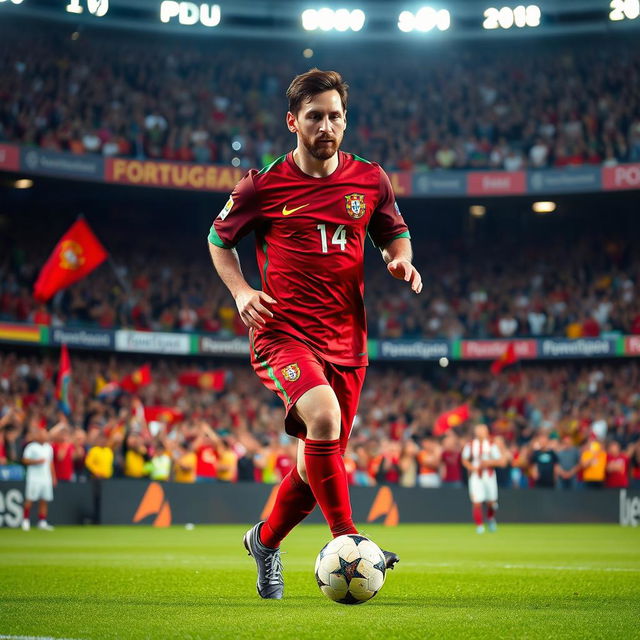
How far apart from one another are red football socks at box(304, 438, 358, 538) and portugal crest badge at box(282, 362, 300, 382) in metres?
0.32

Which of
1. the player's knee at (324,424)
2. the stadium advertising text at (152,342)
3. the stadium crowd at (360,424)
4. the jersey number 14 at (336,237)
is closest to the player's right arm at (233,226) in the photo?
the jersey number 14 at (336,237)

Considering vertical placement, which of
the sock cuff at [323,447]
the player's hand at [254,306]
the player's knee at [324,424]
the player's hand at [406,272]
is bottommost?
the sock cuff at [323,447]

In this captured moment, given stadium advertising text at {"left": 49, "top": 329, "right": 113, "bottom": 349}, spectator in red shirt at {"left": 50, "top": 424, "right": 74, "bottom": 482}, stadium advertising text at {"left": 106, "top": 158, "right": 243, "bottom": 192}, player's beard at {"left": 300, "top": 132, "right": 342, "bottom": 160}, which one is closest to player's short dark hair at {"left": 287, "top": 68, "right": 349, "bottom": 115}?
player's beard at {"left": 300, "top": 132, "right": 342, "bottom": 160}

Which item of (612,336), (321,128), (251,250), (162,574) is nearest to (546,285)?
(612,336)

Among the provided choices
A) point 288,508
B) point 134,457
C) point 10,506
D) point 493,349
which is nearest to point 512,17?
point 493,349

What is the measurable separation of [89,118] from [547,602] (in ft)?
93.0

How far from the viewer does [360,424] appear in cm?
3012

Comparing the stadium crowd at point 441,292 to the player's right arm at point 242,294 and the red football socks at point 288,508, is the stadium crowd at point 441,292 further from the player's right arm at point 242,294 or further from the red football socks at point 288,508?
the player's right arm at point 242,294

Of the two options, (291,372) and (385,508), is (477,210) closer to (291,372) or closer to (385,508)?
(385,508)

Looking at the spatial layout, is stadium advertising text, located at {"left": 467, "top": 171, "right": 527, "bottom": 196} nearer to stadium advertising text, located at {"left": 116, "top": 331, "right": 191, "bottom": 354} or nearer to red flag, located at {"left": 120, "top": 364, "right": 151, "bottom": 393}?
stadium advertising text, located at {"left": 116, "top": 331, "right": 191, "bottom": 354}

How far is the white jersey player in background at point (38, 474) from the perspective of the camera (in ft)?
59.4

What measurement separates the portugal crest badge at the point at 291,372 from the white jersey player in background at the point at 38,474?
13.4m

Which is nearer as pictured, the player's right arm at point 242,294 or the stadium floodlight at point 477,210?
the player's right arm at point 242,294

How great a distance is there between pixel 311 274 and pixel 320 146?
0.66 metres
